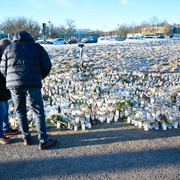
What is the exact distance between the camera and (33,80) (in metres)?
2.37

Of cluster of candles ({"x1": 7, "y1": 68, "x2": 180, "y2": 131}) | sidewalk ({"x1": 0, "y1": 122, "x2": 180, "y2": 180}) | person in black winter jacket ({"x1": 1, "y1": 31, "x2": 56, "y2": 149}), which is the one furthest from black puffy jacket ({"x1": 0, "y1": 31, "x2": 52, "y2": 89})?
cluster of candles ({"x1": 7, "y1": 68, "x2": 180, "y2": 131})

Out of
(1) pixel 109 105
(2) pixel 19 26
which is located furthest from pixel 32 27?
(1) pixel 109 105

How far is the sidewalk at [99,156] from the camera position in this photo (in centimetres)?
211

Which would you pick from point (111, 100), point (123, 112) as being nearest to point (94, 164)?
point (123, 112)

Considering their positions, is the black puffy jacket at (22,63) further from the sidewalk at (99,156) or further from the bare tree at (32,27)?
the bare tree at (32,27)

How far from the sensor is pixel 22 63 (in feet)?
7.68

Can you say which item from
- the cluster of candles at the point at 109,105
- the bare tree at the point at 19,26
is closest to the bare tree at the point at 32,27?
the bare tree at the point at 19,26

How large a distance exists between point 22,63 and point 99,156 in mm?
1720

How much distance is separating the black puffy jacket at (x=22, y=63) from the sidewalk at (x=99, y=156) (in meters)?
1.05

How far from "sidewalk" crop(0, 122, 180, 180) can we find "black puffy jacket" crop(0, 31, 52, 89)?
1046mm

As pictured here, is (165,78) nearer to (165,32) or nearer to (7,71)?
(7,71)

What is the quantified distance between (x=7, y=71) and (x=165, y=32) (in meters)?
67.8

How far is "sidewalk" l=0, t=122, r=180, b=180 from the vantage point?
2.11m

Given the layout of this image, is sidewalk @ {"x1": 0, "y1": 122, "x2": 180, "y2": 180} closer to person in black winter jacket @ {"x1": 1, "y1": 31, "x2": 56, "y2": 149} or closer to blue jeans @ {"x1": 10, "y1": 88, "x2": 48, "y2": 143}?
blue jeans @ {"x1": 10, "y1": 88, "x2": 48, "y2": 143}
